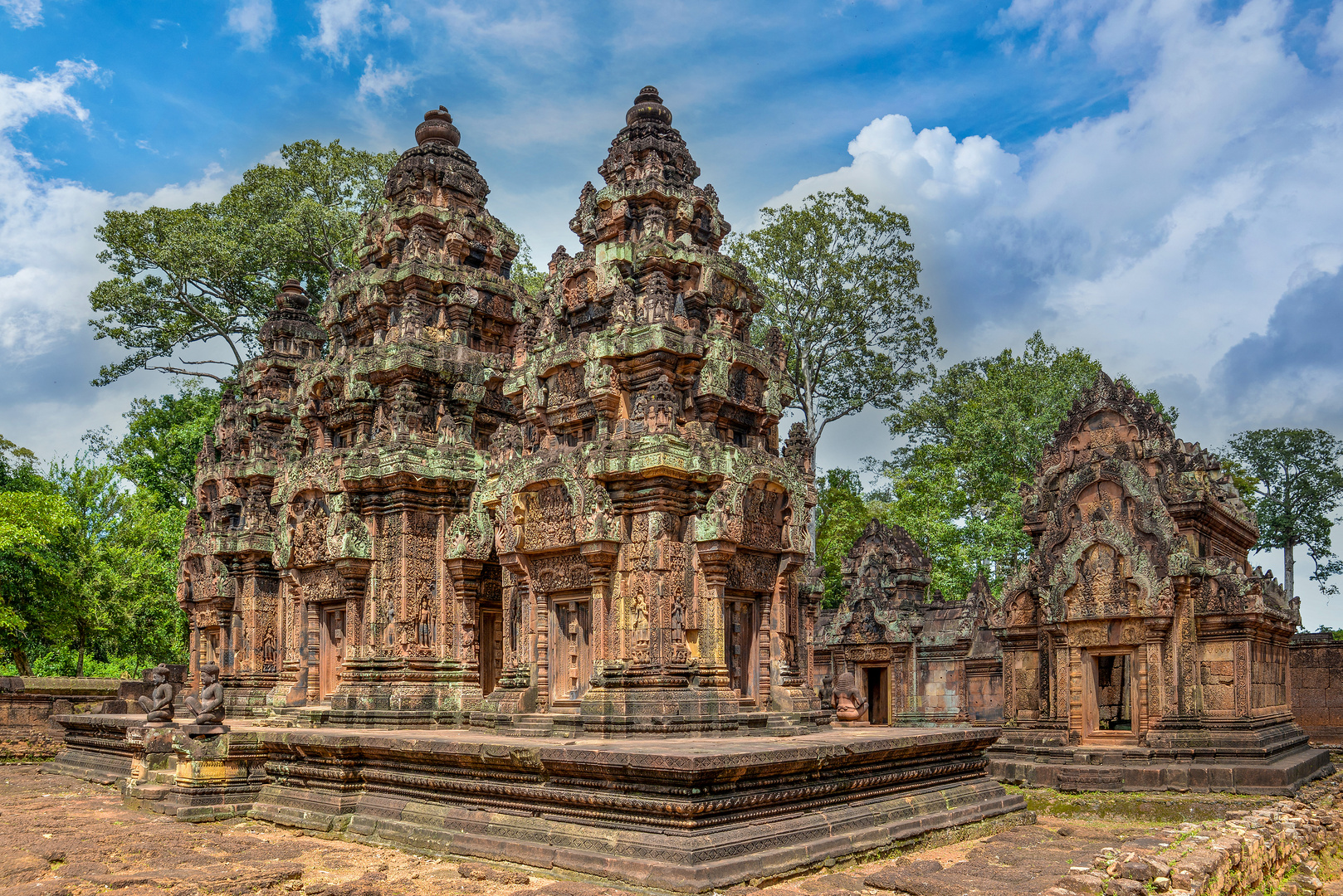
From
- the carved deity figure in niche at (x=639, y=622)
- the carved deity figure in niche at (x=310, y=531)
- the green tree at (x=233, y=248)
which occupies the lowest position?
the carved deity figure in niche at (x=639, y=622)

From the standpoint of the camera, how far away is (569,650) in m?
12.0

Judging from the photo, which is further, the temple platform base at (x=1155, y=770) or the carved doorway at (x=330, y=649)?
the carved doorway at (x=330, y=649)

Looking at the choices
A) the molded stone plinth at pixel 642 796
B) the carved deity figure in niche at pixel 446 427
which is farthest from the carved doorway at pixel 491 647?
the molded stone plinth at pixel 642 796

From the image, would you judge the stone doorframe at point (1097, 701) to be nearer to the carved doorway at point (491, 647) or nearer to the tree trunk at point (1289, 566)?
the carved doorway at point (491, 647)

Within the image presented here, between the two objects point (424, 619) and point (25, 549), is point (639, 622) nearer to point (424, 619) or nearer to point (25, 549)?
point (424, 619)

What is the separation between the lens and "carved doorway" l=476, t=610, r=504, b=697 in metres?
15.0

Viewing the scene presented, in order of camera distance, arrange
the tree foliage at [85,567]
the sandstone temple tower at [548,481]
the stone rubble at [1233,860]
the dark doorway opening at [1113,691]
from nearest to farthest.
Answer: the stone rubble at [1233,860] < the sandstone temple tower at [548,481] < the dark doorway opening at [1113,691] < the tree foliage at [85,567]

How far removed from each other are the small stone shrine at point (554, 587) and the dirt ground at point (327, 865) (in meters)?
0.30

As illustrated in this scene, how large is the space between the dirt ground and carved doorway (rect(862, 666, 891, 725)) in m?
7.97

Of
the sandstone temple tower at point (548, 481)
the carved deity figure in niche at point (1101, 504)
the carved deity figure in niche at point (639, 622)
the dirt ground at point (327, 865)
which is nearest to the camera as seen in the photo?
the dirt ground at point (327, 865)

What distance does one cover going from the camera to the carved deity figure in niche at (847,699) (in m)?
19.4

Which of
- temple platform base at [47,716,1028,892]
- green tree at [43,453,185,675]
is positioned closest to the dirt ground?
temple platform base at [47,716,1028,892]

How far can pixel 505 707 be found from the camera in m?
12.1

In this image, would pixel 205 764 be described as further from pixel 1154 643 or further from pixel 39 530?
pixel 39 530
